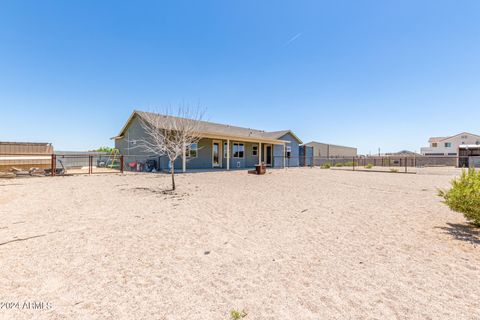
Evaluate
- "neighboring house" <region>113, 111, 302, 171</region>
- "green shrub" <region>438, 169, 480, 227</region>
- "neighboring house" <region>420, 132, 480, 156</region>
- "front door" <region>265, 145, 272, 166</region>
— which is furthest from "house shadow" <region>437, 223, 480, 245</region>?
"neighboring house" <region>420, 132, 480, 156</region>

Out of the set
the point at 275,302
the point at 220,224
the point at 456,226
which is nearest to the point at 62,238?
the point at 220,224

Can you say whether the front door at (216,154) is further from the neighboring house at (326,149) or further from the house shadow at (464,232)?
the neighboring house at (326,149)

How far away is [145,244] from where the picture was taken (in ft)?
12.6

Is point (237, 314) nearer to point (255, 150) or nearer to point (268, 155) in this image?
point (255, 150)

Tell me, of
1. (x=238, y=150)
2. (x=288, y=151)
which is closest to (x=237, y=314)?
(x=238, y=150)

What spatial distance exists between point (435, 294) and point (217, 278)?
2.47 meters

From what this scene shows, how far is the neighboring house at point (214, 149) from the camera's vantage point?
1766 centimetres

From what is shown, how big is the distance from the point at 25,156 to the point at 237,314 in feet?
68.3

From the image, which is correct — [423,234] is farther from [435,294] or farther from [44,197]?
[44,197]

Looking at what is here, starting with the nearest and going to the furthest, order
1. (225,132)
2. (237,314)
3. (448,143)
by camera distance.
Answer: (237,314)
(225,132)
(448,143)

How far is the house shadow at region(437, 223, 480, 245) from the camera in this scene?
13.5 ft

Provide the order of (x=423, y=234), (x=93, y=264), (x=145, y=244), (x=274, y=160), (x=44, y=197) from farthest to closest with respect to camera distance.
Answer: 1. (x=274, y=160)
2. (x=44, y=197)
3. (x=423, y=234)
4. (x=145, y=244)
5. (x=93, y=264)

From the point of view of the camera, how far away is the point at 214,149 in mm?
19578

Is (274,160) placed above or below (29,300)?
above
